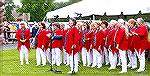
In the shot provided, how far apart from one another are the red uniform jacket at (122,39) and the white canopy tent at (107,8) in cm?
226

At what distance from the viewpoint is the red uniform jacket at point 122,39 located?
567 inches

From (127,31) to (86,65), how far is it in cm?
301

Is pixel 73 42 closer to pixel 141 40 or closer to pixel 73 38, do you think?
pixel 73 38

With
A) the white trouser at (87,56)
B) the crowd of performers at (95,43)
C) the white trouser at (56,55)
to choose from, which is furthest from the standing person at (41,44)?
the white trouser at (87,56)

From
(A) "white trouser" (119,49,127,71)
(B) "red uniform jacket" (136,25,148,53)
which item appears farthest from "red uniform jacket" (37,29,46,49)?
(B) "red uniform jacket" (136,25,148,53)

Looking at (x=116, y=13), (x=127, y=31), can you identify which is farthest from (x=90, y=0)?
(x=127, y=31)

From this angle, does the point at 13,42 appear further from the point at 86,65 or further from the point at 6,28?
the point at 86,65

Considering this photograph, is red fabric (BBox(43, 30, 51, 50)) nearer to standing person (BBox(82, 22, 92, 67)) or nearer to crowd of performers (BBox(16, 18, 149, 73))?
crowd of performers (BBox(16, 18, 149, 73))

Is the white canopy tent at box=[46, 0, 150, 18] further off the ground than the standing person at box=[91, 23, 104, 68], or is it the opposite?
the white canopy tent at box=[46, 0, 150, 18]

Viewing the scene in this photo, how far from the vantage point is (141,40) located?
14.9 metres

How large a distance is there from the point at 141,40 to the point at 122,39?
0.79m

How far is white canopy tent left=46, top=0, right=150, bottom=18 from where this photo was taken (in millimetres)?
16688

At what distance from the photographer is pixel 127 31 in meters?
14.6

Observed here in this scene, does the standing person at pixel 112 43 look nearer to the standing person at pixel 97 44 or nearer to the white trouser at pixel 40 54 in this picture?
the standing person at pixel 97 44
